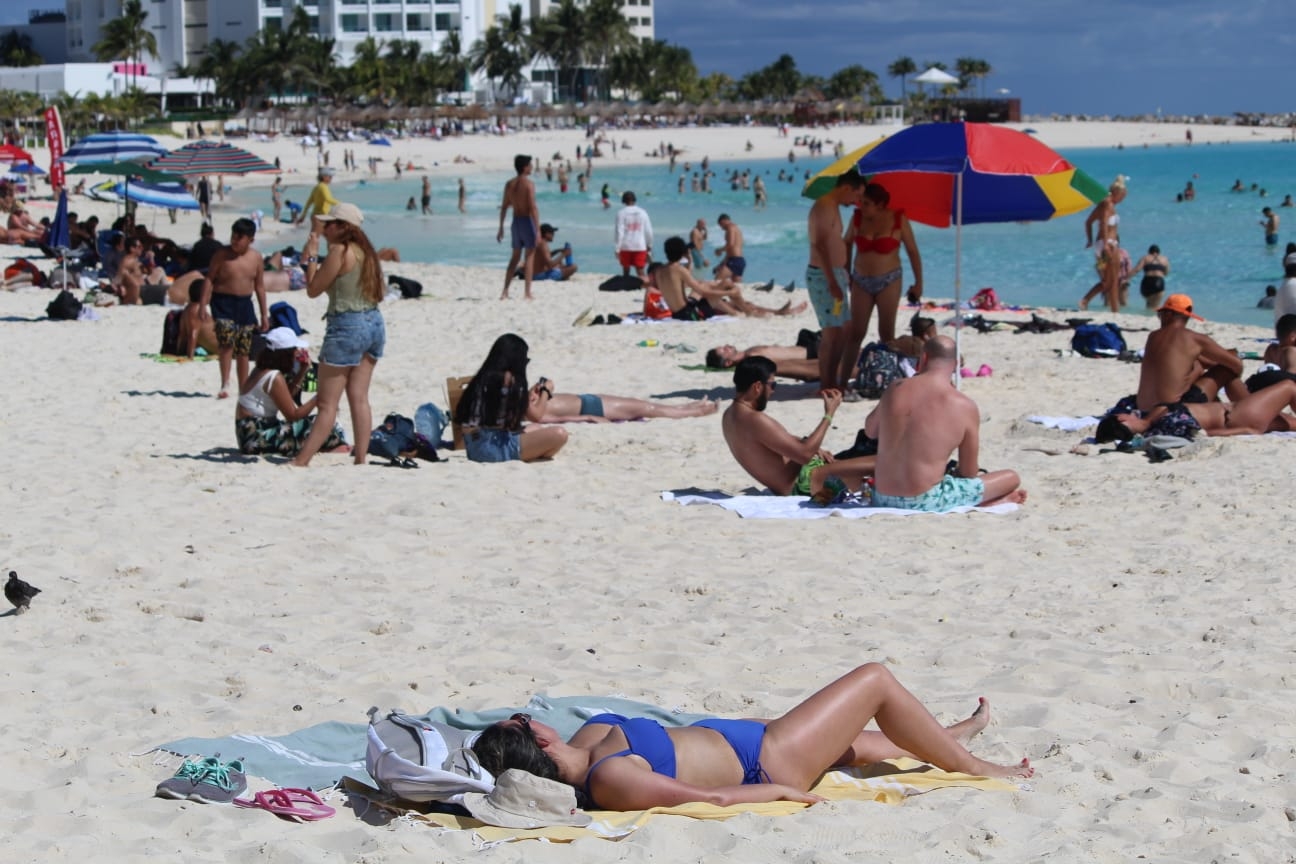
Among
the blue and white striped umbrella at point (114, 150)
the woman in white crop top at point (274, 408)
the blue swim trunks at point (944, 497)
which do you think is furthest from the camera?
the blue and white striped umbrella at point (114, 150)

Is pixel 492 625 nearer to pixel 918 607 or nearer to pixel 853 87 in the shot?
pixel 918 607

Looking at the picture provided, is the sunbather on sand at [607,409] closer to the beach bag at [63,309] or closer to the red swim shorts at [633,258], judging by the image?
the beach bag at [63,309]

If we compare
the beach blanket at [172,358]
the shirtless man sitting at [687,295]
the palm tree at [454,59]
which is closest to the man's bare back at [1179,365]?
the shirtless man sitting at [687,295]

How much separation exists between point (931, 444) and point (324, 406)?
10.9 feet

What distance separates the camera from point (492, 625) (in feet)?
16.9

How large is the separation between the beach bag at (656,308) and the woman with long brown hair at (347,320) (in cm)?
683

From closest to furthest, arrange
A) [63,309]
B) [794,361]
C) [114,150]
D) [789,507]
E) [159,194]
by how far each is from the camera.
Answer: [789,507] → [794,361] → [63,309] → [114,150] → [159,194]

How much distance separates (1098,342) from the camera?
11.8 meters

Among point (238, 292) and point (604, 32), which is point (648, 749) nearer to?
point (238, 292)

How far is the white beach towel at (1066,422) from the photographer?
8.83 meters

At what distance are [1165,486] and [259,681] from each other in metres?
4.76

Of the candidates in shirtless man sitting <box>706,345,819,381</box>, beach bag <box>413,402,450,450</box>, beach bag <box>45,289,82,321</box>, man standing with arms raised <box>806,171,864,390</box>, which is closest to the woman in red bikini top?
man standing with arms raised <box>806,171,864,390</box>

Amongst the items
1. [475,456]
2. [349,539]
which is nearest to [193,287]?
[475,456]

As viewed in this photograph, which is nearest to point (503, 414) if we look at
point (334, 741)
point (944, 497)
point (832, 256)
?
point (944, 497)
